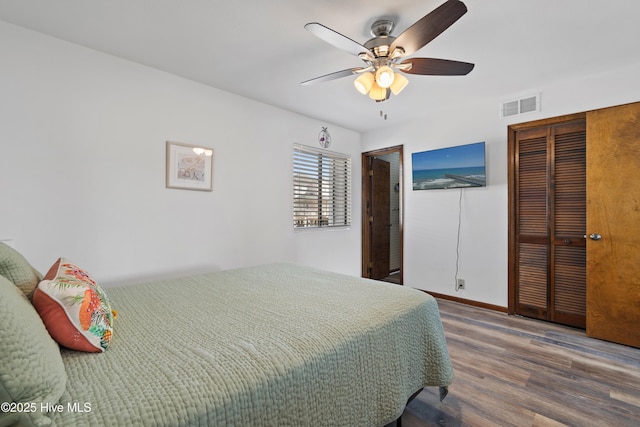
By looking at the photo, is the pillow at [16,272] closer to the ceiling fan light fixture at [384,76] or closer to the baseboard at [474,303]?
the ceiling fan light fixture at [384,76]

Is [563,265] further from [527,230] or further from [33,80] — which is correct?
[33,80]

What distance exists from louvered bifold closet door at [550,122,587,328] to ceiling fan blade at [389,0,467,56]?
7.42ft

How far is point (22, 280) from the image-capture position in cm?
107

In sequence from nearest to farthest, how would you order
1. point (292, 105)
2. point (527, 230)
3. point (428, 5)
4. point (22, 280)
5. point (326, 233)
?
point (22, 280) < point (428, 5) < point (527, 230) < point (292, 105) < point (326, 233)

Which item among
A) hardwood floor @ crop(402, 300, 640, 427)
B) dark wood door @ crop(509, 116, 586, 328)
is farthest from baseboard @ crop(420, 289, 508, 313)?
hardwood floor @ crop(402, 300, 640, 427)

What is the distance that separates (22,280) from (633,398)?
3.36 metres

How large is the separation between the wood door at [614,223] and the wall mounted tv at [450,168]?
96 centimetres

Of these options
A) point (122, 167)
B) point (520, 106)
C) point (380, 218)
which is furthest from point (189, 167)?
point (520, 106)

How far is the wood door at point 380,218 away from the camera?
4.82 m

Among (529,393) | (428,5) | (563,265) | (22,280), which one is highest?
(428,5)

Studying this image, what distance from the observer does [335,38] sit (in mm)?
1712

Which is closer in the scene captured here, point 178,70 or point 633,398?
point 633,398

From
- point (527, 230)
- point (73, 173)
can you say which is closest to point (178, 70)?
point (73, 173)

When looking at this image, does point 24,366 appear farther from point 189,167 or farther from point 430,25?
point 189,167
